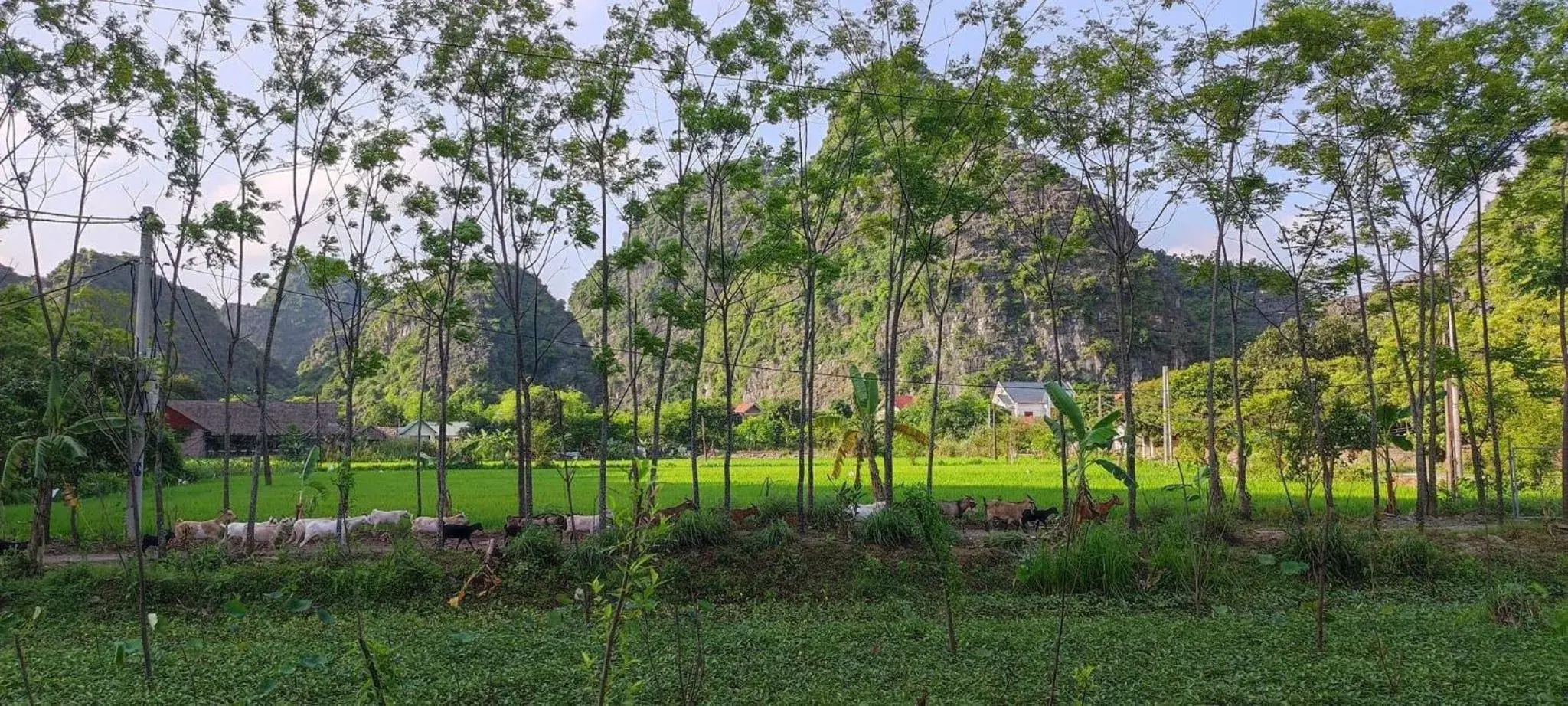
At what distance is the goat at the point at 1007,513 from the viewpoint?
504 inches

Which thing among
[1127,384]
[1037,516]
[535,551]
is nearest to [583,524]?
[535,551]

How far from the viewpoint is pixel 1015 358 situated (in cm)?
7200

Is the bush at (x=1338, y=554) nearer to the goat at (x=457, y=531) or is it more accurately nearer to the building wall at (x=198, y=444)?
the goat at (x=457, y=531)

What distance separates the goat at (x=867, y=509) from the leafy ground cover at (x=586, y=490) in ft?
4.96

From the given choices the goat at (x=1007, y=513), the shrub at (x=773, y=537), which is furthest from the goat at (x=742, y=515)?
the goat at (x=1007, y=513)

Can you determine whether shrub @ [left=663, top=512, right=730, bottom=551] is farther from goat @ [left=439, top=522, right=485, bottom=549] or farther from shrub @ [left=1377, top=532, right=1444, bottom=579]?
shrub @ [left=1377, top=532, right=1444, bottom=579]

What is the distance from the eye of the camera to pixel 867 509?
12.7 m

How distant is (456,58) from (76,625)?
304 inches

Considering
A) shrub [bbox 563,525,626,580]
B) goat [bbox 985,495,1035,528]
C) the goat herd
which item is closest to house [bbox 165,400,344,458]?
the goat herd

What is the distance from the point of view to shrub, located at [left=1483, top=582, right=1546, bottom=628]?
22.0 feet

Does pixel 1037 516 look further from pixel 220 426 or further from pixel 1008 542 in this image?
pixel 220 426

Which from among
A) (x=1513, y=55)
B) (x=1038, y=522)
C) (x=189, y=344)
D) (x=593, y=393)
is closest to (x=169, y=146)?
(x=1038, y=522)

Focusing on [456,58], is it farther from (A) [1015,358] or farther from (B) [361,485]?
(A) [1015,358]

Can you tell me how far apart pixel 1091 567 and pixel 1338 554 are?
9.86 ft
